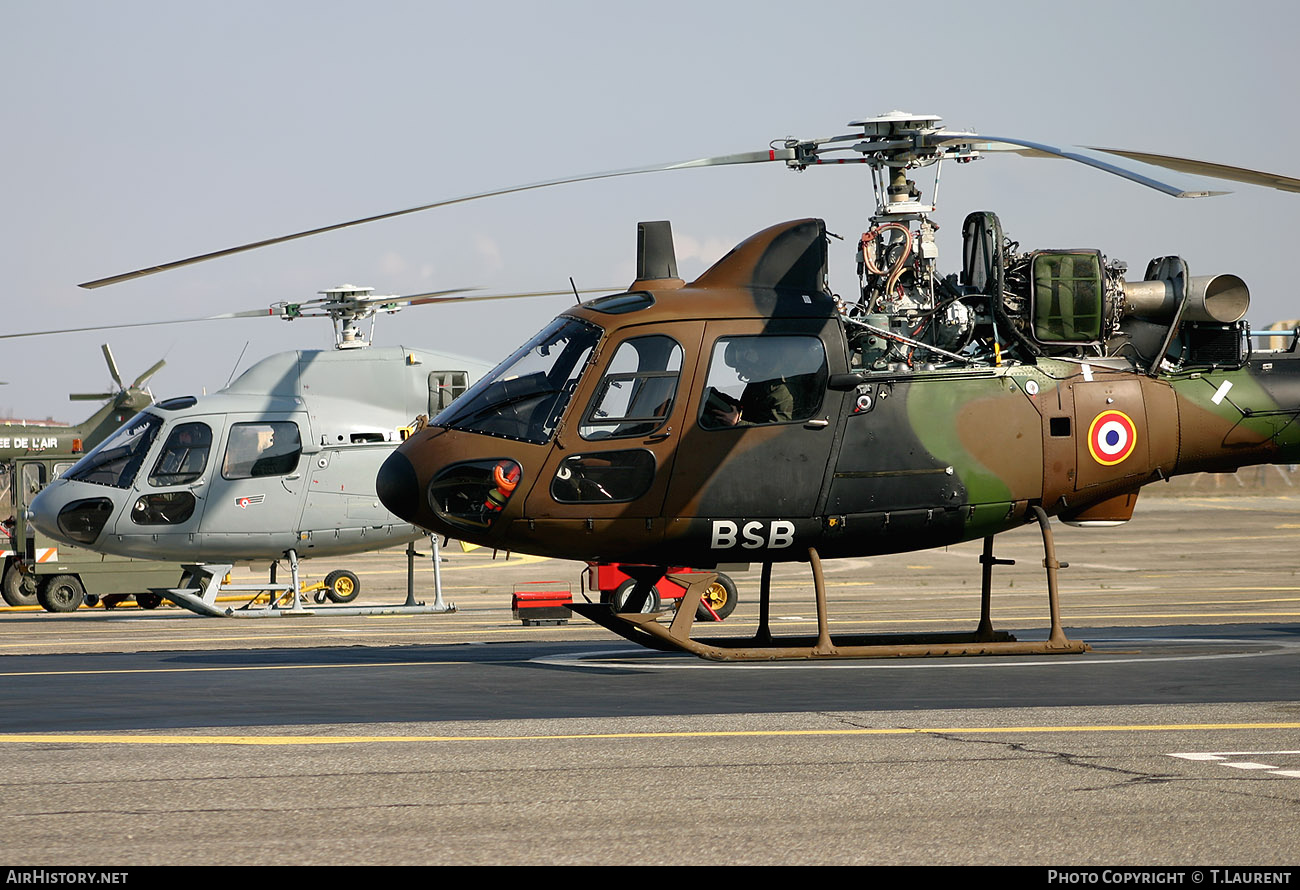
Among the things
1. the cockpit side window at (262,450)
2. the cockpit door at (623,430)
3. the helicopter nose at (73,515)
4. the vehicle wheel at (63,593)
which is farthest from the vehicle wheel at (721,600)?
the vehicle wheel at (63,593)

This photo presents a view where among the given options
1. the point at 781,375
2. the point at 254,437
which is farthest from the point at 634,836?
the point at 254,437

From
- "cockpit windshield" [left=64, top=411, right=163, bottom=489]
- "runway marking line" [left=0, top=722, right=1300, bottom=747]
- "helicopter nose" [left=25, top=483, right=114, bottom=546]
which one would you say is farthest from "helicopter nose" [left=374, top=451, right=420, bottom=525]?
"helicopter nose" [left=25, top=483, right=114, bottom=546]

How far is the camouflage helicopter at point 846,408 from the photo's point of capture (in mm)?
11797

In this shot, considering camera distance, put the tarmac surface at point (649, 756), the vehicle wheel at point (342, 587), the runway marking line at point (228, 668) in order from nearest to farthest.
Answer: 1. the tarmac surface at point (649, 756)
2. the runway marking line at point (228, 668)
3. the vehicle wheel at point (342, 587)

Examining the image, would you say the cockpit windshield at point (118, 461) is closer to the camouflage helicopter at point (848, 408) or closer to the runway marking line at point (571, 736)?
the camouflage helicopter at point (848, 408)

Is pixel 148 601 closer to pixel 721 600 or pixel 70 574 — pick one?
pixel 70 574

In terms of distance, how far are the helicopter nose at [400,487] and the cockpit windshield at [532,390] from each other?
18.6 inches

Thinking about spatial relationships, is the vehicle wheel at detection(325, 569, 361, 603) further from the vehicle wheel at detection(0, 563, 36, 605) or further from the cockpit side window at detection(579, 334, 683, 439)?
the cockpit side window at detection(579, 334, 683, 439)

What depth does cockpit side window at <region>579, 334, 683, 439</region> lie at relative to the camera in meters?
11.8

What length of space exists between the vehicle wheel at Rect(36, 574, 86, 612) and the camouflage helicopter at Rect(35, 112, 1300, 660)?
16.9 meters

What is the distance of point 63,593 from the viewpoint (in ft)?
91.0

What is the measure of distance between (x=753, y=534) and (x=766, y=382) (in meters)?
1.28

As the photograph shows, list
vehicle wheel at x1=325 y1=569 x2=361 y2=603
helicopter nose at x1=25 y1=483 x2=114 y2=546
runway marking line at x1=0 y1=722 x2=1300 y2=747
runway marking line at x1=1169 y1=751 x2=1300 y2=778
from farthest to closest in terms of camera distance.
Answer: vehicle wheel at x1=325 y1=569 x2=361 y2=603 < helicopter nose at x1=25 y1=483 x2=114 y2=546 < runway marking line at x1=0 y1=722 x2=1300 y2=747 < runway marking line at x1=1169 y1=751 x2=1300 y2=778
